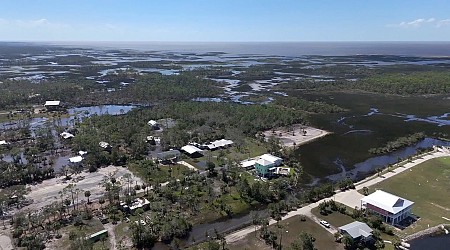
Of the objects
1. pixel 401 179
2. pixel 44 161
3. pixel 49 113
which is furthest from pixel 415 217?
pixel 49 113

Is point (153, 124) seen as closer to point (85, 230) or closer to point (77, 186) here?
point (77, 186)

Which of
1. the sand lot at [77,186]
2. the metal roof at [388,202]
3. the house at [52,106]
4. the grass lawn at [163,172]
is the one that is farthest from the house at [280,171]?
the house at [52,106]

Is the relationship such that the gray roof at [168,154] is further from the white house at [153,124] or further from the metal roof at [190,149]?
the white house at [153,124]

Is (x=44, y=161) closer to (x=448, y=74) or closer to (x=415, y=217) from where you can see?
(x=415, y=217)

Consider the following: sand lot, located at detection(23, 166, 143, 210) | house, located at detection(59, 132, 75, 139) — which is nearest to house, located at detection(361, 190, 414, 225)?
sand lot, located at detection(23, 166, 143, 210)

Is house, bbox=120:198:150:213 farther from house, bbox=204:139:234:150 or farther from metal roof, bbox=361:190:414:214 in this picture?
metal roof, bbox=361:190:414:214

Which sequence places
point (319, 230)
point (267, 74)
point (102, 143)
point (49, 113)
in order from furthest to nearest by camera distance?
point (267, 74)
point (49, 113)
point (102, 143)
point (319, 230)

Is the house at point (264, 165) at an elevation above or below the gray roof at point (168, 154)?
above
